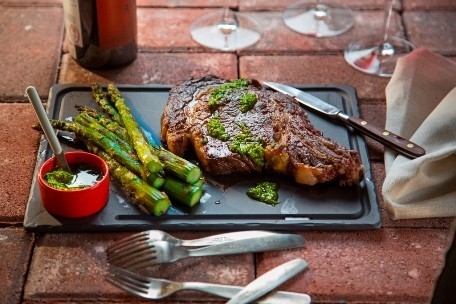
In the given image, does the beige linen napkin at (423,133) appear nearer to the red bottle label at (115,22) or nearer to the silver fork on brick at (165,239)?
the silver fork on brick at (165,239)

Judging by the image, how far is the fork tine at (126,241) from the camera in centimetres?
161

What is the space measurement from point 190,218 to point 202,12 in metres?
1.09

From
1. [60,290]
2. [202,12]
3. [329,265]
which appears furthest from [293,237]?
[202,12]

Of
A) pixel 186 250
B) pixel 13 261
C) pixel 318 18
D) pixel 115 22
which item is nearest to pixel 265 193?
pixel 186 250

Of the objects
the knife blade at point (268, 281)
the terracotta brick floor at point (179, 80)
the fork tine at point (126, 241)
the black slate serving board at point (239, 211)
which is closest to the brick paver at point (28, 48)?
the terracotta brick floor at point (179, 80)

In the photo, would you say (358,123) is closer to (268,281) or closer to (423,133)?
(423,133)

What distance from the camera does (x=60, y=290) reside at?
5.18 ft

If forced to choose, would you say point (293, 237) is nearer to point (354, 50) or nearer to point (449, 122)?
point (449, 122)

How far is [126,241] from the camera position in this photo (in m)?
1.62

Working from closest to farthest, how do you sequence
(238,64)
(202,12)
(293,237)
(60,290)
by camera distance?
(60,290) → (293,237) → (238,64) → (202,12)

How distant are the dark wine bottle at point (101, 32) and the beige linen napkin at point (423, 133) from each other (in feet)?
2.55

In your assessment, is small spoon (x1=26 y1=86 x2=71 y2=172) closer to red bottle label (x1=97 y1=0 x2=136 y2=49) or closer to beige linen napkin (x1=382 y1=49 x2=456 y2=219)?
red bottle label (x1=97 y1=0 x2=136 y2=49)

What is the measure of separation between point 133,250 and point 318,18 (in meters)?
1.30

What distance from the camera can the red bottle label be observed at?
7.11 ft
